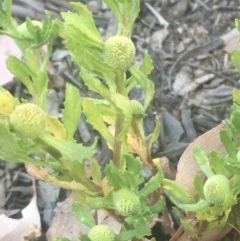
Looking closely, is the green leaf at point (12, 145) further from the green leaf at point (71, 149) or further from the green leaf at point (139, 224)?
the green leaf at point (139, 224)

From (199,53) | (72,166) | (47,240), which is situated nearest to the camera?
(72,166)

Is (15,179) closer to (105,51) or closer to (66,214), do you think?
(66,214)

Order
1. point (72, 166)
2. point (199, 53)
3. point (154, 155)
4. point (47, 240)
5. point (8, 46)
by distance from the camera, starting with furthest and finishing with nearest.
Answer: point (199, 53) < point (8, 46) < point (154, 155) < point (47, 240) < point (72, 166)

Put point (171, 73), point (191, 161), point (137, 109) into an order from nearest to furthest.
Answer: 1. point (137, 109)
2. point (191, 161)
3. point (171, 73)

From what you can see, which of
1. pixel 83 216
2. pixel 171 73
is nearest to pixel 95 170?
pixel 83 216

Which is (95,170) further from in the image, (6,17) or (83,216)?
(6,17)

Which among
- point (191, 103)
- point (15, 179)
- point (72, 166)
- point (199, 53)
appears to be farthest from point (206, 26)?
point (72, 166)

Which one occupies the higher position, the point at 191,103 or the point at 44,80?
the point at 44,80
